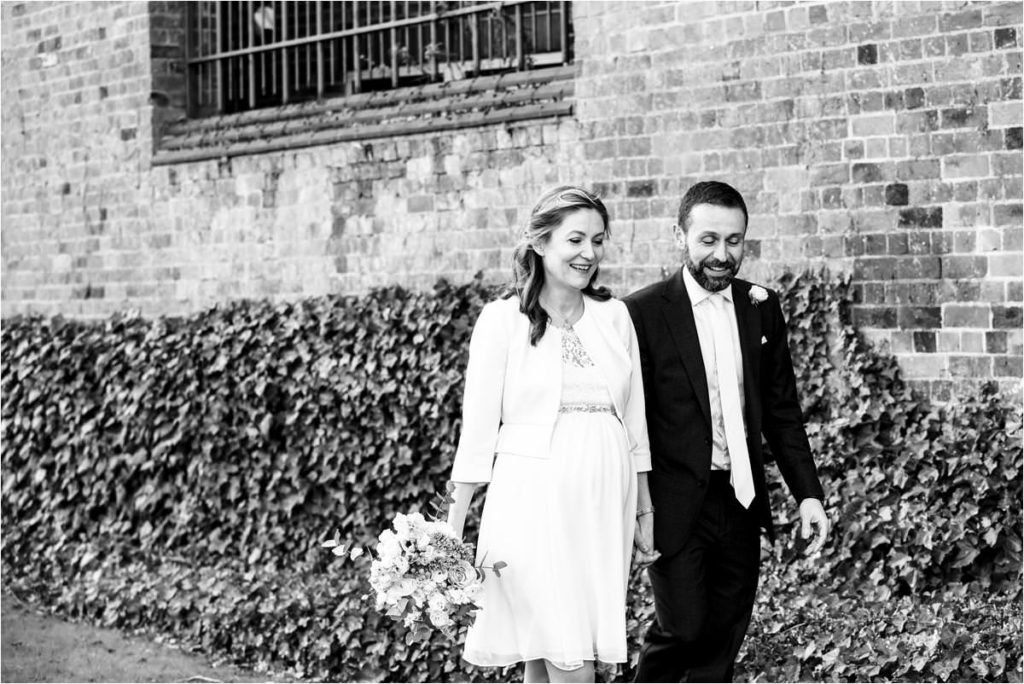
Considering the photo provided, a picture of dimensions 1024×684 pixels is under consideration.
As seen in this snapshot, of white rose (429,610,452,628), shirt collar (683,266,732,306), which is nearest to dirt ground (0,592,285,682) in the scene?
white rose (429,610,452,628)

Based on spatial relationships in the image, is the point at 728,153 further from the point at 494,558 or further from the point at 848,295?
the point at 494,558

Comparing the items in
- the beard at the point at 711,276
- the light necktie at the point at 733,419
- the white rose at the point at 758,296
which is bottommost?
the light necktie at the point at 733,419

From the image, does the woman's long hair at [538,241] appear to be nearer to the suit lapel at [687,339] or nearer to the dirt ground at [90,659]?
the suit lapel at [687,339]

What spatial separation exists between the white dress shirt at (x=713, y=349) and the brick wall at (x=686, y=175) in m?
2.33

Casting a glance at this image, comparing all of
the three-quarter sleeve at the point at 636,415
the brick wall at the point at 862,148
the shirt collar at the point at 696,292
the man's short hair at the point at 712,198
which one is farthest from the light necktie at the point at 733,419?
the brick wall at the point at 862,148

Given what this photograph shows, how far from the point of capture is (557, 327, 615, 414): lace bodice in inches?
169

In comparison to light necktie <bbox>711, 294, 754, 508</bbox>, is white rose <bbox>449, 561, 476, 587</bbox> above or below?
below

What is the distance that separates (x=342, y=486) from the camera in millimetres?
8258

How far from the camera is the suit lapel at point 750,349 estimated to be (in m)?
4.62

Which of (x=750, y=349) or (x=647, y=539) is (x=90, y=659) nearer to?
(x=647, y=539)

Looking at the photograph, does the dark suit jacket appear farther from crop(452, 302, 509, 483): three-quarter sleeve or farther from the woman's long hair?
crop(452, 302, 509, 483): three-quarter sleeve

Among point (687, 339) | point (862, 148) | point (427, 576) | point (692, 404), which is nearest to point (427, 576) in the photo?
point (427, 576)

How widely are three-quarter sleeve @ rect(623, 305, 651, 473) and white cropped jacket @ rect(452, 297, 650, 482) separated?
0.19 feet

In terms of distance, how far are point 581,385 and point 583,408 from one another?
7 centimetres
